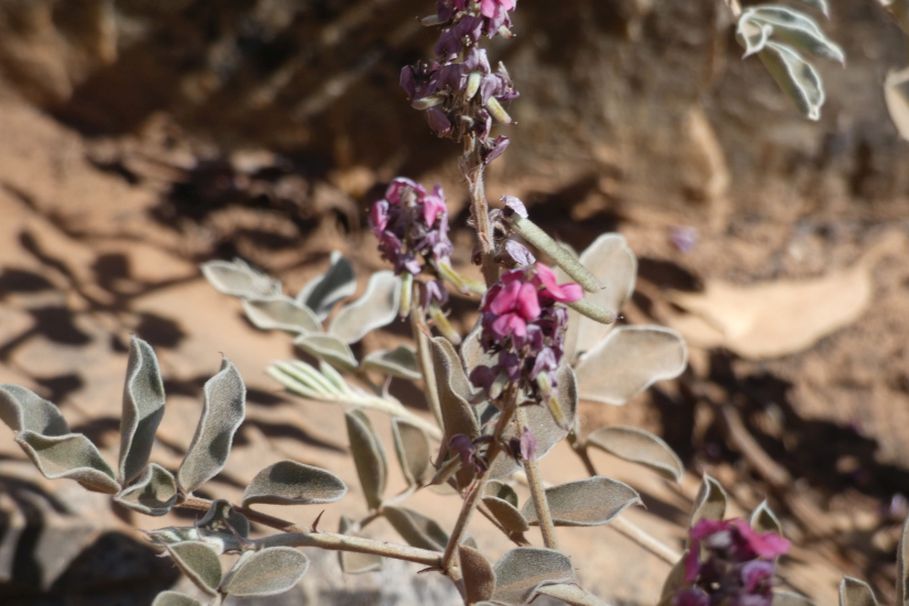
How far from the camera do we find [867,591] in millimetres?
914

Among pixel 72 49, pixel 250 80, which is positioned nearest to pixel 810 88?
pixel 250 80

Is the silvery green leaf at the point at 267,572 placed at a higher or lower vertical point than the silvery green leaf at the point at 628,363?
lower

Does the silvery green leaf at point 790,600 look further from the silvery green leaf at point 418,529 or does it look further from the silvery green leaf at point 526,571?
the silvery green leaf at point 418,529

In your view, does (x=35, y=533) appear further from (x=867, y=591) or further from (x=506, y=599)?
(x=867, y=591)

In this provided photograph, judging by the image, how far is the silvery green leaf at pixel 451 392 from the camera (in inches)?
31.6

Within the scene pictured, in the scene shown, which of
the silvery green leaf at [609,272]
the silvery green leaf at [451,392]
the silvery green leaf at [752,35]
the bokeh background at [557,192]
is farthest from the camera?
the bokeh background at [557,192]

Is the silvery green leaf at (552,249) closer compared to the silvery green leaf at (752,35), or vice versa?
the silvery green leaf at (552,249)

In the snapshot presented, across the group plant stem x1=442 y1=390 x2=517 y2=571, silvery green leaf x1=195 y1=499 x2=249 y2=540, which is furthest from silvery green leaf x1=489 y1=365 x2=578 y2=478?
silvery green leaf x1=195 y1=499 x2=249 y2=540

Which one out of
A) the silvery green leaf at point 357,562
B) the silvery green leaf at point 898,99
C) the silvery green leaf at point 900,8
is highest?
the silvery green leaf at point 900,8

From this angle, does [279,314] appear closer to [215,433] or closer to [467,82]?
[215,433]

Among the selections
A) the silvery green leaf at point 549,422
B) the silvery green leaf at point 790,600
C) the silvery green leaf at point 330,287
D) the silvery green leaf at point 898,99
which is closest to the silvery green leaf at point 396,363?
the silvery green leaf at point 330,287

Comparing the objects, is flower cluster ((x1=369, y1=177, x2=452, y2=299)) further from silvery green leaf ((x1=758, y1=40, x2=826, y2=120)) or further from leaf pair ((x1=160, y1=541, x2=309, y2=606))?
silvery green leaf ((x1=758, y1=40, x2=826, y2=120))

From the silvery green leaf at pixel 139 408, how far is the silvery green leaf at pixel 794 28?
27.9 inches

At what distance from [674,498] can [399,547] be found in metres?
0.84
